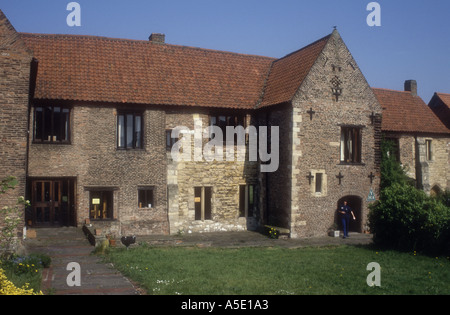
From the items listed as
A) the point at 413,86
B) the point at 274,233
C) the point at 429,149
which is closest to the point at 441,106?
the point at 413,86

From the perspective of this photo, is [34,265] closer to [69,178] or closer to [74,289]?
[74,289]

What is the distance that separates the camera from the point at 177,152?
69.1ft

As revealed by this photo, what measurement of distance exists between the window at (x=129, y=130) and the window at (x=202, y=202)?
150 inches

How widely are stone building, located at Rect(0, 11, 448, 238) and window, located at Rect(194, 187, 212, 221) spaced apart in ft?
0.17

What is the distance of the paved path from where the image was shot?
35.4ft

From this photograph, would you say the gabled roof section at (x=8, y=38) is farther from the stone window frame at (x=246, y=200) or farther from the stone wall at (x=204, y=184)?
the stone window frame at (x=246, y=200)

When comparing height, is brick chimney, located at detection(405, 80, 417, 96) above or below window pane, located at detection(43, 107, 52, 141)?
above

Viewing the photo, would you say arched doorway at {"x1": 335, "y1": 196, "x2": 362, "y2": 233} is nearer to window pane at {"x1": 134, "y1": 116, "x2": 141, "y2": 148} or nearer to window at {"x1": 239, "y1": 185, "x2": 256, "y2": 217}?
window at {"x1": 239, "y1": 185, "x2": 256, "y2": 217}

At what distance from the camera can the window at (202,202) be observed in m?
21.5

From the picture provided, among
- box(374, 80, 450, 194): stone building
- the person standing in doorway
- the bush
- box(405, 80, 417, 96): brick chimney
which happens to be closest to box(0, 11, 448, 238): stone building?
the person standing in doorway

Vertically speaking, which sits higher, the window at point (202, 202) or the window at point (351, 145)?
the window at point (351, 145)

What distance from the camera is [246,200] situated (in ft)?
73.6

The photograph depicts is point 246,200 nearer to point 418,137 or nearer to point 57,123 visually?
point 57,123

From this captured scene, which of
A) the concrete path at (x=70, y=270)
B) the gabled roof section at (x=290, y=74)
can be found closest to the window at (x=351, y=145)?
the gabled roof section at (x=290, y=74)
